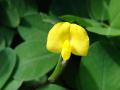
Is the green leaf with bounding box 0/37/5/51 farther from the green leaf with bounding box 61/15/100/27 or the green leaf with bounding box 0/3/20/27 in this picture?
the green leaf with bounding box 61/15/100/27

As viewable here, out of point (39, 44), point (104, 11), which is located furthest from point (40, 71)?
point (104, 11)

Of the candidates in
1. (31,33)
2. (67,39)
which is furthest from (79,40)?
(31,33)

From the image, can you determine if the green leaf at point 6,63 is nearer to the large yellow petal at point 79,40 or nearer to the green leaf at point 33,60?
the green leaf at point 33,60

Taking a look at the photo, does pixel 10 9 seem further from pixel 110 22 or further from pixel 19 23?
pixel 110 22

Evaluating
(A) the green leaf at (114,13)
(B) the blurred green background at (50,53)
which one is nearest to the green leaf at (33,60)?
(B) the blurred green background at (50,53)

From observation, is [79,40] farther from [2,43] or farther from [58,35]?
[2,43]

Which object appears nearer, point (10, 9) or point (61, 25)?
point (61, 25)
